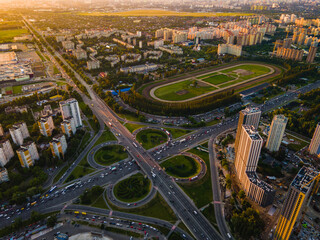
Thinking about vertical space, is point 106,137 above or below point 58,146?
below

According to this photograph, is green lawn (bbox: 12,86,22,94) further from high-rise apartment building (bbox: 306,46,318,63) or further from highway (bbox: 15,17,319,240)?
high-rise apartment building (bbox: 306,46,318,63)

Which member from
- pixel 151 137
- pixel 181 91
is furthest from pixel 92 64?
pixel 151 137

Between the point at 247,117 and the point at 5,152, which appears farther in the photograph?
the point at 247,117

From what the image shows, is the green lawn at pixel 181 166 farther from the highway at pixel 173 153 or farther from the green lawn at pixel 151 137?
the green lawn at pixel 151 137

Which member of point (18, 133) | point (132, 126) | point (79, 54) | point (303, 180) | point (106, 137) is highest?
point (303, 180)

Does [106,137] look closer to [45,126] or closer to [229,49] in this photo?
[45,126]

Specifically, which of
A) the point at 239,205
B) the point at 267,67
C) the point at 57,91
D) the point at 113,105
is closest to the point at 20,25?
the point at 57,91

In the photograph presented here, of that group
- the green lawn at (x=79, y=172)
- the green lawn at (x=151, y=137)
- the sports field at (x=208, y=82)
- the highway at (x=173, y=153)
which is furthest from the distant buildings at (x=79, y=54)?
the green lawn at (x=79, y=172)
